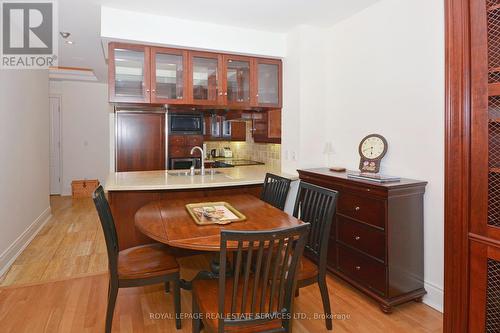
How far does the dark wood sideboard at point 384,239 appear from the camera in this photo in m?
2.28

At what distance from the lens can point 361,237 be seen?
2494 mm

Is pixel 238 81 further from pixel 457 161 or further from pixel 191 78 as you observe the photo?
pixel 457 161

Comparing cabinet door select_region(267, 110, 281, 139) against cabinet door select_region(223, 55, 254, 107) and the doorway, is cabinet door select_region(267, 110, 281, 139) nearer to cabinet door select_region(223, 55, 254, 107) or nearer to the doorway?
cabinet door select_region(223, 55, 254, 107)

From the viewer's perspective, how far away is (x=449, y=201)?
1573 mm

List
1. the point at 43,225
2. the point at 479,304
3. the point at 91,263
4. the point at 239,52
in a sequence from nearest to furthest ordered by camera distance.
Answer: the point at 479,304, the point at 91,263, the point at 239,52, the point at 43,225

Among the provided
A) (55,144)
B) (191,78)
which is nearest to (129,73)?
(191,78)

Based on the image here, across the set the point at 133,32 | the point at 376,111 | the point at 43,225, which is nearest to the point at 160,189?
the point at 133,32

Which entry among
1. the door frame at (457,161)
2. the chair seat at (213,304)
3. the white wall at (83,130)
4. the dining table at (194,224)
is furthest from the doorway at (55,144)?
the door frame at (457,161)

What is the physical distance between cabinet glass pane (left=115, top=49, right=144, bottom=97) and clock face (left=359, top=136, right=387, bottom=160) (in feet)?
7.54

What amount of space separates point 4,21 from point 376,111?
3.82 m

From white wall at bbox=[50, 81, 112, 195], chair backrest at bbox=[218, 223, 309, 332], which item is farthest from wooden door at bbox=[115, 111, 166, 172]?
chair backrest at bbox=[218, 223, 309, 332]

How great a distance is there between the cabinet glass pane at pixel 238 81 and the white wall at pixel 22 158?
2.27 meters

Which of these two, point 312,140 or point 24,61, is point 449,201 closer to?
point 312,140

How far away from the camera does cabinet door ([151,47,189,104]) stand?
3191 mm
